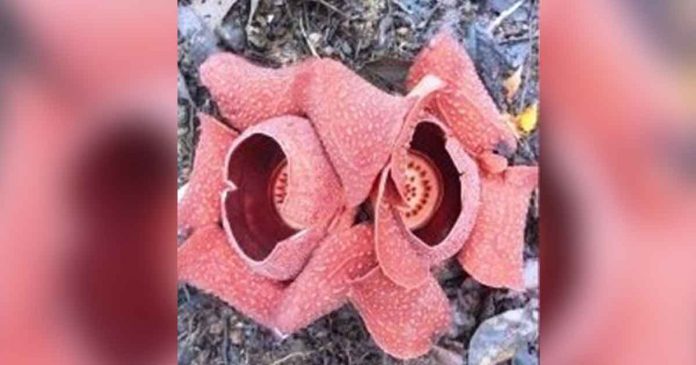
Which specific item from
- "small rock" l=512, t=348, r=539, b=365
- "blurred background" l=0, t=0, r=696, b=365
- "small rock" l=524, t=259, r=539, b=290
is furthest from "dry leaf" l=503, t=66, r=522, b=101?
"small rock" l=512, t=348, r=539, b=365

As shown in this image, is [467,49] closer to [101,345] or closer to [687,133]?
[687,133]

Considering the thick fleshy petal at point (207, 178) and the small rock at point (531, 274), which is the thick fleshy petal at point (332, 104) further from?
the small rock at point (531, 274)

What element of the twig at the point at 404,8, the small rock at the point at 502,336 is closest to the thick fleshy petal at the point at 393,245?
the small rock at the point at 502,336

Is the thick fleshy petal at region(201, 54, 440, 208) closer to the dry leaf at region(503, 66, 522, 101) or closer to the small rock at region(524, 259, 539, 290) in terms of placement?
the dry leaf at region(503, 66, 522, 101)

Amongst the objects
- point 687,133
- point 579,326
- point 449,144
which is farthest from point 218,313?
point 687,133

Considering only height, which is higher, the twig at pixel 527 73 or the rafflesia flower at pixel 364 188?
the twig at pixel 527 73
